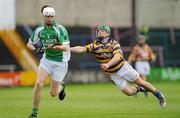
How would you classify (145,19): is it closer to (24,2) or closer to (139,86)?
(24,2)

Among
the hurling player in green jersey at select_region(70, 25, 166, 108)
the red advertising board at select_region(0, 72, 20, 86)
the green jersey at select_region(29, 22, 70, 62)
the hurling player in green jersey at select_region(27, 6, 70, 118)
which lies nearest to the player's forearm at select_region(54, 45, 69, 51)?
the hurling player in green jersey at select_region(27, 6, 70, 118)

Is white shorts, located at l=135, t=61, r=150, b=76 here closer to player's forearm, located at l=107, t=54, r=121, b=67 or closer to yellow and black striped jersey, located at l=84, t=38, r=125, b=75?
yellow and black striped jersey, located at l=84, t=38, r=125, b=75

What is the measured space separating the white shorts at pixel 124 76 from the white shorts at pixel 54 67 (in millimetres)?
1247

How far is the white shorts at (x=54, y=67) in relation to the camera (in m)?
16.8

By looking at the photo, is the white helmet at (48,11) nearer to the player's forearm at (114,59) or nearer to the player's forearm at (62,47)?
the player's forearm at (62,47)

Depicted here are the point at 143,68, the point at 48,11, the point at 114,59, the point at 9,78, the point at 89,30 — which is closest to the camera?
Answer: the point at 48,11

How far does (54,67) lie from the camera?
669 inches

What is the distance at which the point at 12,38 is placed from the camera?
1329 inches

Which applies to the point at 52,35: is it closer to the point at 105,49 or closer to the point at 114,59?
the point at 105,49

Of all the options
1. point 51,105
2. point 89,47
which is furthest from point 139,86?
point 51,105

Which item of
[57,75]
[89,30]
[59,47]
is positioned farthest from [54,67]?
[89,30]

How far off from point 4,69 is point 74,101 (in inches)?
451

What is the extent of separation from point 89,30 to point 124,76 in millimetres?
19180

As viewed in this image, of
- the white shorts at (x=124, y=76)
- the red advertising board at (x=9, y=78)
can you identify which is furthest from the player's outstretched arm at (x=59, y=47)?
the red advertising board at (x=9, y=78)
